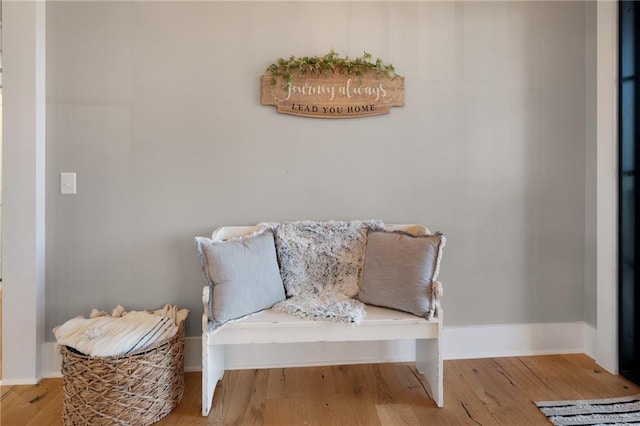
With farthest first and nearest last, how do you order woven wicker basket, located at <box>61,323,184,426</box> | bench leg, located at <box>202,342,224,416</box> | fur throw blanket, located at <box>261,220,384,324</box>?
fur throw blanket, located at <box>261,220,384,324</box> < bench leg, located at <box>202,342,224,416</box> < woven wicker basket, located at <box>61,323,184,426</box>

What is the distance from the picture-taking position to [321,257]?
78.2 inches

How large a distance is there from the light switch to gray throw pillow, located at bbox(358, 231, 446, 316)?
1717 millimetres

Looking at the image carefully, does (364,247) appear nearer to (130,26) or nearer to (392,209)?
(392,209)

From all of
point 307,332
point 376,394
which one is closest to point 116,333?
point 307,332

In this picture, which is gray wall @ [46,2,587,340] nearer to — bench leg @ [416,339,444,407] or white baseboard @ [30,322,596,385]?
white baseboard @ [30,322,596,385]

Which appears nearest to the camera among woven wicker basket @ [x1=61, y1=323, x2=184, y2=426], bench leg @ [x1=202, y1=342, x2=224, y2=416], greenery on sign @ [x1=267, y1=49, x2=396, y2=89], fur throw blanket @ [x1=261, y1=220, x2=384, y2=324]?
woven wicker basket @ [x1=61, y1=323, x2=184, y2=426]

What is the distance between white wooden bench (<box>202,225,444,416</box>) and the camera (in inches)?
65.0

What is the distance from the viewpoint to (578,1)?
2.23 meters

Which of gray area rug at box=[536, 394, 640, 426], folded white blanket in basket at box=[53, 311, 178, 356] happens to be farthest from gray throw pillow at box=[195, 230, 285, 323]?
gray area rug at box=[536, 394, 640, 426]

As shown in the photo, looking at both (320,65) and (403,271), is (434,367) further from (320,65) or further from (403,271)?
(320,65)

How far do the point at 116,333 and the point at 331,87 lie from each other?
1710mm

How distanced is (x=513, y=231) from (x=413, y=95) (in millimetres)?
1066

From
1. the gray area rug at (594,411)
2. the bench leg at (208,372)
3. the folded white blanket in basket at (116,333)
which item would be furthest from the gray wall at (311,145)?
the gray area rug at (594,411)

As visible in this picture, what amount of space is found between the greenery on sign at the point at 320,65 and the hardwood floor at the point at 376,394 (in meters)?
1.71
